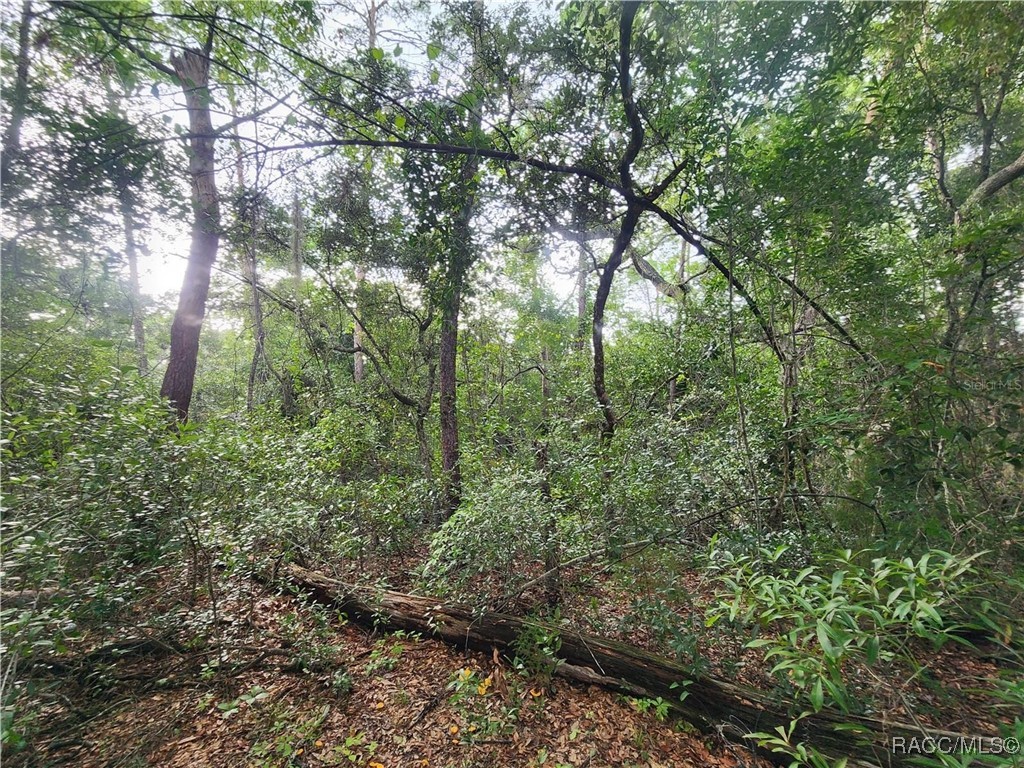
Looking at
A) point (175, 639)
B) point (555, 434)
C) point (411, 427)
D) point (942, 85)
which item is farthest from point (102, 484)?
point (942, 85)

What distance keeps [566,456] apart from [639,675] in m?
1.92

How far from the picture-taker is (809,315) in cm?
424

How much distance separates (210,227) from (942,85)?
7854 mm

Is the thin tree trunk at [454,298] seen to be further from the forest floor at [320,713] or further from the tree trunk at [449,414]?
the forest floor at [320,713]

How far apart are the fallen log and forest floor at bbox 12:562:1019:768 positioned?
0.11 meters

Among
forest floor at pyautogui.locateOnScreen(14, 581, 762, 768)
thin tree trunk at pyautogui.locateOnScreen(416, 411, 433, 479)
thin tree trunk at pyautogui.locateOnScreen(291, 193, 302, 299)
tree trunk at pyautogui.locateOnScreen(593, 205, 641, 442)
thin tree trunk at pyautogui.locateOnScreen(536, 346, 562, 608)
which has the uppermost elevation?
thin tree trunk at pyautogui.locateOnScreen(291, 193, 302, 299)

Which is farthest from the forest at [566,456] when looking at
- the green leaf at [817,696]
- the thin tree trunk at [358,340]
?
the thin tree trunk at [358,340]

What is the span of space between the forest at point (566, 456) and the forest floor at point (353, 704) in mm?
26

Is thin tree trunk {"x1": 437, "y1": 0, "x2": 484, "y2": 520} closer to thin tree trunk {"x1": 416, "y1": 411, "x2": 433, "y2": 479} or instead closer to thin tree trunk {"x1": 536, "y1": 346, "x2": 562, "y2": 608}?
thin tree trunk {"x1": 416, "y1": 411, "x2": 433, "y2": 479}

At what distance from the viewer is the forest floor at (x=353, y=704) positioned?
2.46 m

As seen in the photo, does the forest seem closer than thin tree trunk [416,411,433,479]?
Yes

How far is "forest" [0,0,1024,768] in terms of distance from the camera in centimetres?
222

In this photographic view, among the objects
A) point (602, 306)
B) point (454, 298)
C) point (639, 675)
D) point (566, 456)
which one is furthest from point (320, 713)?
point (602, 306)

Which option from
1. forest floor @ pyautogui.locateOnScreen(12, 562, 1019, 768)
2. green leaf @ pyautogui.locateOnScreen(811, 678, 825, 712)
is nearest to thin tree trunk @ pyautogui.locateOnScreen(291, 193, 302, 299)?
forest floor @ pyautogui.locateOnScreen(12, 562, 1019, 768)
